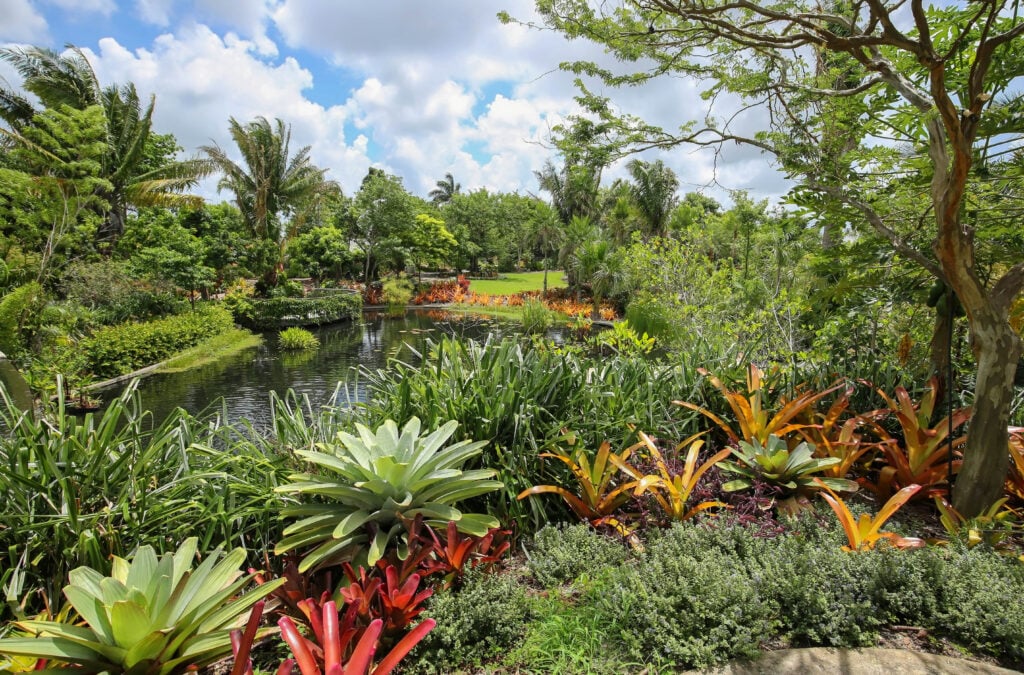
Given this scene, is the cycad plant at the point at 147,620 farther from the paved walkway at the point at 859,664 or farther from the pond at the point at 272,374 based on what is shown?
the pond at the point at 272,374

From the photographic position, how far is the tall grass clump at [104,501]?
2.05 m

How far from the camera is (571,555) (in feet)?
7.16

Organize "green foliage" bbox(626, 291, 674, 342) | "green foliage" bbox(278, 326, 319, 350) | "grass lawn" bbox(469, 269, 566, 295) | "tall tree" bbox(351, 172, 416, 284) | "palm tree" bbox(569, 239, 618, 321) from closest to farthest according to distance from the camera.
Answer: "green foliage" bbox(626, 291, 674, 342) < "green foliage" bbox(278, 326, 319, 350) < "palm tree" bbox(569, 239, 618, 321) < "tall tree" bbox(351, 172, 416, 284) < "grass lawn" bbox(469, 269, 566, 295)

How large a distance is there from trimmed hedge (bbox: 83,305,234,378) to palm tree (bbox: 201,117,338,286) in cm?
760

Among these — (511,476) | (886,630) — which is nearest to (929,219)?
(886,630)

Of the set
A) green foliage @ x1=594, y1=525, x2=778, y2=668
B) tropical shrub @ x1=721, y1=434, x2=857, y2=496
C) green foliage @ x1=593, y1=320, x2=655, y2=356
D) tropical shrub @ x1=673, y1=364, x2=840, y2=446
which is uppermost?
A: green foliage @ x1=593, y1=320, x2=655, y2=356

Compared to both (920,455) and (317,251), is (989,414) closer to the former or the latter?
(920,455)

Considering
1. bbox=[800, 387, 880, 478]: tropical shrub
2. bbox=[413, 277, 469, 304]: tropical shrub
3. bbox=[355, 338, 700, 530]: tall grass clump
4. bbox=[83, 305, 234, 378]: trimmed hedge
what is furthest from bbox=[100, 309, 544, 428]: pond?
bbox=[413, 277, 469, 304]: tropical shrub

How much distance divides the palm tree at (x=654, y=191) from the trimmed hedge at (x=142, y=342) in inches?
814

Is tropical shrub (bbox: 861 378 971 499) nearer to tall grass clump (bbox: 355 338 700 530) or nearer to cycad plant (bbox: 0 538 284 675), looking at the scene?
tall grass clump (bbox: 355 338 700 530)

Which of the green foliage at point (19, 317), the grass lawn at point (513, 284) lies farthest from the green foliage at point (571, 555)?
the grass lawn at point (513, 284)

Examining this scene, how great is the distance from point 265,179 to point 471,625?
85.0 ft

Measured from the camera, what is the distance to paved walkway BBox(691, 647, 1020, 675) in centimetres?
154

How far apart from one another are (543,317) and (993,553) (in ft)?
53.4
